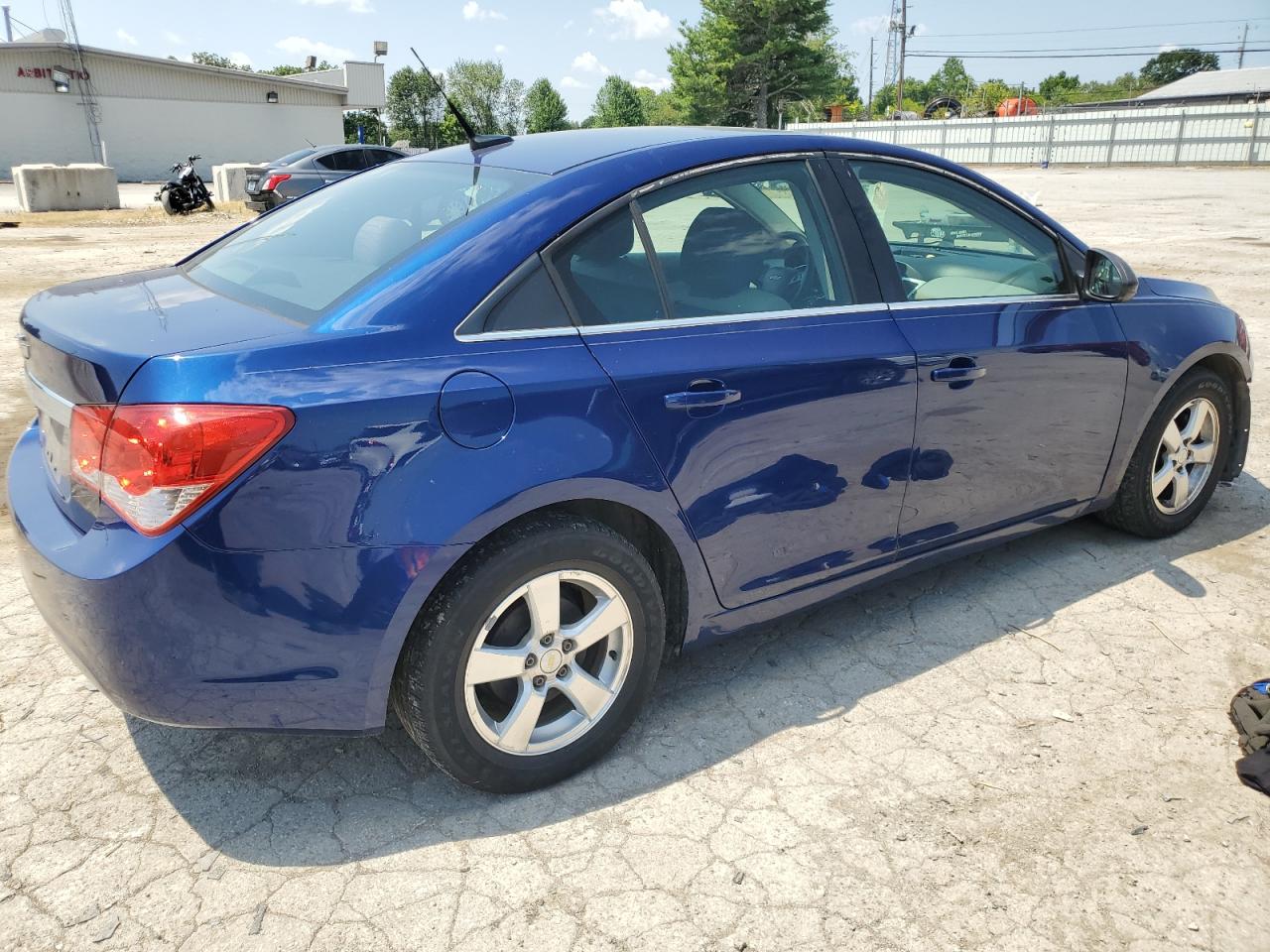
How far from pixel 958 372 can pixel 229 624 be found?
7.46 feet

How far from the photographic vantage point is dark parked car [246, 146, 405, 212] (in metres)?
17.7

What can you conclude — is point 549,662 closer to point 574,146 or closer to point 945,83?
point 574,146

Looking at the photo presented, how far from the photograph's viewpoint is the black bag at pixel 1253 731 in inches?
103

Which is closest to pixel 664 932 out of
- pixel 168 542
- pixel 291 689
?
pixel 291 689

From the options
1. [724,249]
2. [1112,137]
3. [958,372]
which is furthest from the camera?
[1112,137]

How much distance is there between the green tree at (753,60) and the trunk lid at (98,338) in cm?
5989

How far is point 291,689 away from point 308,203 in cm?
183

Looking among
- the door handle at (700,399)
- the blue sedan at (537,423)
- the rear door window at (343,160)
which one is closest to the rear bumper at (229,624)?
the blue sedan at (537,423)

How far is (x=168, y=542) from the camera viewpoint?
6.61 feet

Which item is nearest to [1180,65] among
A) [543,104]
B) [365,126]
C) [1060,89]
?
[1060,89]

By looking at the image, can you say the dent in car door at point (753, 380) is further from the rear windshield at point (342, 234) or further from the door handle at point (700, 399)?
the rear windshield at point (342, 234)

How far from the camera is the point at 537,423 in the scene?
230 cm

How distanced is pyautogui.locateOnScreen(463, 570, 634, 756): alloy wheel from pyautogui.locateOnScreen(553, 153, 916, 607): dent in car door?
36 cm

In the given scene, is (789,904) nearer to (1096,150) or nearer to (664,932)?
(664,932)
